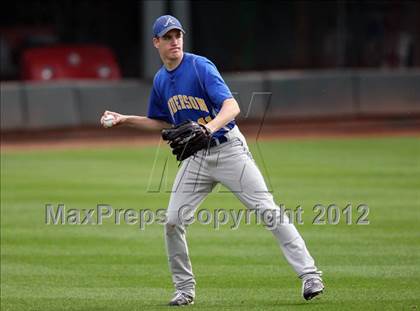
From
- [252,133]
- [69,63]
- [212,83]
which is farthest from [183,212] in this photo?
[69,63]

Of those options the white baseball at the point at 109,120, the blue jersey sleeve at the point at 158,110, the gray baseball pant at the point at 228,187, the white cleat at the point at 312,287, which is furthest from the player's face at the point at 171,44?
the white cleat at the point at 312,287

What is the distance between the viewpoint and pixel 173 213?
265 inches

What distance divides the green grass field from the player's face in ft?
6.03

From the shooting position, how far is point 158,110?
7129mm

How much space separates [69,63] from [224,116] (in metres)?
17.5

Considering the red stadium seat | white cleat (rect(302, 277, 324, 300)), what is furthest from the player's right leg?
the red stadium seat

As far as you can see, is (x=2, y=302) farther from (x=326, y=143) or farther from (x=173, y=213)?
(x=326, y=143)

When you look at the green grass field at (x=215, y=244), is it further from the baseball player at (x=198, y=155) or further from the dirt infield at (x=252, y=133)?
the dirt infield at (x=252, y=133)

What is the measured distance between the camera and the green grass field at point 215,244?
7.22 m

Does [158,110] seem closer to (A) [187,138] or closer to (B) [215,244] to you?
(A) [187,138]

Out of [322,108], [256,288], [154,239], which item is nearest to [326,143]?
[322,108]

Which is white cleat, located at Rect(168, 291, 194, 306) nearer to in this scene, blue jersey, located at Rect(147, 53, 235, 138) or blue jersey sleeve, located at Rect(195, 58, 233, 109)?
blue jersey, located at Rect(147, 53, 235, 138)

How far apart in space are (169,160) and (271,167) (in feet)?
7.31

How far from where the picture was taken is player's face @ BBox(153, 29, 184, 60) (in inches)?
261
